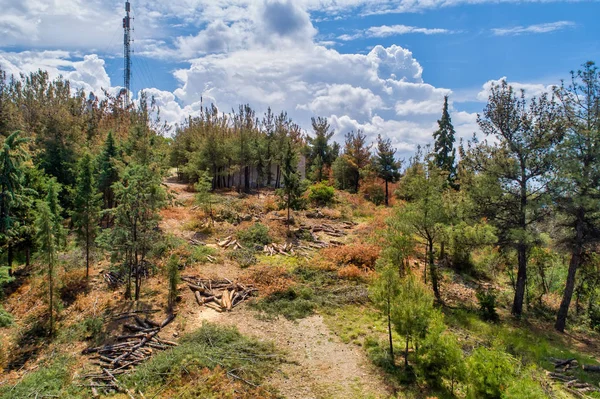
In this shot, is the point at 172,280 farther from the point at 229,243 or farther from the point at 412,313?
the point at 412,313

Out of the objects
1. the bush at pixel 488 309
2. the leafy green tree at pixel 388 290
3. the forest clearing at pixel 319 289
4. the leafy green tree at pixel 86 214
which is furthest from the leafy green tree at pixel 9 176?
the bush at pixel 488 309

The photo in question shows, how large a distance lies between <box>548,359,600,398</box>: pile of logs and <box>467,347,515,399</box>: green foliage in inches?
147

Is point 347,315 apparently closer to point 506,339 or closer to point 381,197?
point 506,339

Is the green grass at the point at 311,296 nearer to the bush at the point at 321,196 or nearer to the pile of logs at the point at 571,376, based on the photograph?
the pile of logs at the point at 571,376

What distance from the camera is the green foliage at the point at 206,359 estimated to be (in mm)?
8969

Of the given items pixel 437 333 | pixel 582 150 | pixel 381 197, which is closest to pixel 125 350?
pixel 437 333

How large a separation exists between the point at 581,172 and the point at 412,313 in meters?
9.66

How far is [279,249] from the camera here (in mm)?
20234

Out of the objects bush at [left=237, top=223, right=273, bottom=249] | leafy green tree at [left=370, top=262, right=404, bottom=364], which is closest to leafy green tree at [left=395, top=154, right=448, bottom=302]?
leafy green tree at [left=370, top=262, right=404, bottom=364]

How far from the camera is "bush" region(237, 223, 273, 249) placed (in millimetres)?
20878

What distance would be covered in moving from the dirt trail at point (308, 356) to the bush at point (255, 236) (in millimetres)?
6857

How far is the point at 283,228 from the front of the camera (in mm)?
23031

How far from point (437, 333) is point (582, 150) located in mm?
10227

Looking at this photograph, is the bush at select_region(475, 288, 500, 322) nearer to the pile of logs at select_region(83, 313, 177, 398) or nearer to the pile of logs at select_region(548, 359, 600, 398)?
the pile of logs at select_region(548, 359, 600, 398)
